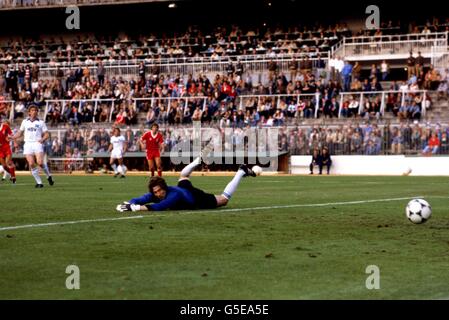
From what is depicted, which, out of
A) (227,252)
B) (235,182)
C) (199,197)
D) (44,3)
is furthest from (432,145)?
(44,3)

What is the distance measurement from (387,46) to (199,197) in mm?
32855

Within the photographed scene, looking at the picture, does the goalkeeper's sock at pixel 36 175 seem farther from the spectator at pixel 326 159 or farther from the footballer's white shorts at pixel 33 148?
the spectator at pixel 326 159

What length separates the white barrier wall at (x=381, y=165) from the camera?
37375 mm

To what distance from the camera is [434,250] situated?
10484 millimetres

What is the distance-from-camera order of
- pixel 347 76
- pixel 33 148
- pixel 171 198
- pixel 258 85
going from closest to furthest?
pixel 171 198 < pixel 33 148 < pixel 347 76 < pixel 258 85

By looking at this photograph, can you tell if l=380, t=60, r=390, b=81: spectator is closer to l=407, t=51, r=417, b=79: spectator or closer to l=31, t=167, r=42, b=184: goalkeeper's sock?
l=407, t=51, r=417, b=79: spectator

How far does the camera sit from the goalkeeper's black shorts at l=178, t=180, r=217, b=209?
1507 cm

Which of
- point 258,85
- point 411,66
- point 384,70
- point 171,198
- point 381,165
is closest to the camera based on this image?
point 171,198

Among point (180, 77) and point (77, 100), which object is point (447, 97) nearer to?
point (180, 77)

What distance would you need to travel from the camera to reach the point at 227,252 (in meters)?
10.1

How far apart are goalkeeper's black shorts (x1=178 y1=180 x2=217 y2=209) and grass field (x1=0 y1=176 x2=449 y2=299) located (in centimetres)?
35

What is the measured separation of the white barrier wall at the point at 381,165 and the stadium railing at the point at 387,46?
863 centimetres

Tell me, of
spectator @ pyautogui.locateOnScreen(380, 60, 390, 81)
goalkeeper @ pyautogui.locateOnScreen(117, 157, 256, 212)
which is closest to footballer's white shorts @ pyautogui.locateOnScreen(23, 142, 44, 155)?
goalkeeper @ pyautogui.locateOnScreen(117, 157, 256, 212)

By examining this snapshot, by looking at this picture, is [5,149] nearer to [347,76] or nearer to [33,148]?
[33,148]
